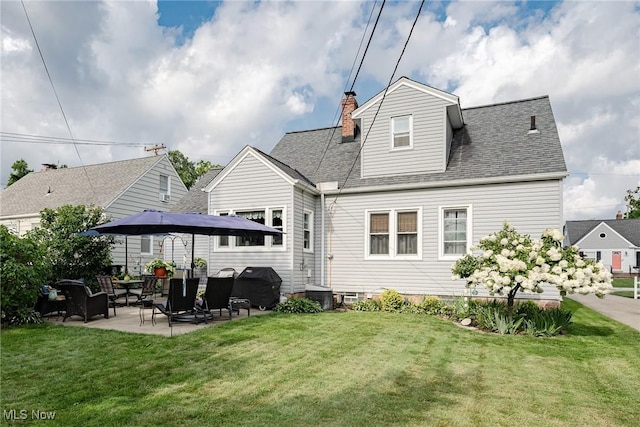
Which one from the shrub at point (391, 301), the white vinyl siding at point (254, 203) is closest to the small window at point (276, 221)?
the white vinyl siding at point (254, 203)

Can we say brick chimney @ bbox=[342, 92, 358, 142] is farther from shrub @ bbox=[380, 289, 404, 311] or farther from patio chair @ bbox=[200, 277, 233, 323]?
patio chair @ bbox=[200, 277, 233, 323]

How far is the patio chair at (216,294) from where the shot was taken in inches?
343

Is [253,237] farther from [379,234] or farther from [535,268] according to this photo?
[535,268]

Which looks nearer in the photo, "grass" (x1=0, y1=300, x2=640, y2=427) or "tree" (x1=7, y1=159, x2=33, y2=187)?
"grass" (x1=0, y1=300, x2=640, y2=427)

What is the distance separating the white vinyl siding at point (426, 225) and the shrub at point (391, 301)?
55 cm

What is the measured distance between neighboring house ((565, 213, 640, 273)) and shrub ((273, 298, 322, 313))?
4053 cm

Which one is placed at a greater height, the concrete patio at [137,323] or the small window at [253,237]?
the small window at [253,237]

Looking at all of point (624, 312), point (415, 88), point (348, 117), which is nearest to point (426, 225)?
point (415, 88)

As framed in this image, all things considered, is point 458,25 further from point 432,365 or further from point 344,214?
point 344,214

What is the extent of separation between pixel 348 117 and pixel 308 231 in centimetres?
507

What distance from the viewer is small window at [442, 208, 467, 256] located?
11586 millimetres

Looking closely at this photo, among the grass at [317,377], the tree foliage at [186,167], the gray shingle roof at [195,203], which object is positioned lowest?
the grass at [317,377]

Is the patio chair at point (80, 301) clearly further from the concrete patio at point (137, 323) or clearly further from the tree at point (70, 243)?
the tree at point (70, 243)

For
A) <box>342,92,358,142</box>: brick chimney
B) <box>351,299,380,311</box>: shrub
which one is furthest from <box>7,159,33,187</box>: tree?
<box>351,299,380,311</box>: shrub
